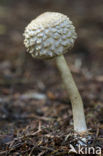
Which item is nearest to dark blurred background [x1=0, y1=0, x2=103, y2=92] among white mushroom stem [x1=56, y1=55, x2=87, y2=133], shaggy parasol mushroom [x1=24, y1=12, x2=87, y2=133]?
white mushroom stem [x1=56, y1=55, x2=87, y2=133]

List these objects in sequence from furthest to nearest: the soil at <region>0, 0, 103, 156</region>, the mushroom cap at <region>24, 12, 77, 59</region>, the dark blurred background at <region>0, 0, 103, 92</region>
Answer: the dark blurred background at <region>0, 0, 103, 92</region> → the soil at <region>0, 0, 103, 156</region> → the mushroom cap at <region>24, 12, 77, 59</region>

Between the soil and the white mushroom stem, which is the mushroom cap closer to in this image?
the white mushroom stem

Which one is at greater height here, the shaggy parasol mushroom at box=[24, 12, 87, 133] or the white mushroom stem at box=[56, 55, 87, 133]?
the shaggy parasol mushroom at box=[24, 12, 87, 133]

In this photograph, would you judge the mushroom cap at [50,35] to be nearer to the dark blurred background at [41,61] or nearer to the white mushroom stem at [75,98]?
the white mushroom stem at [75,98]

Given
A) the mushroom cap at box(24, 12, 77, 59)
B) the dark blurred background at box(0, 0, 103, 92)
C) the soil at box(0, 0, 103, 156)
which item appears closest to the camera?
the mushroom cap at box(24, 12, 77, 59)

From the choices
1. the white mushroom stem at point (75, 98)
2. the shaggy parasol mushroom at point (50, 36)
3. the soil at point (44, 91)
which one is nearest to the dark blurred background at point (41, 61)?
the soil at point (44, 91)

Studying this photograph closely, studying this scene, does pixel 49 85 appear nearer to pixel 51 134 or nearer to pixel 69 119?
pixel 69 119

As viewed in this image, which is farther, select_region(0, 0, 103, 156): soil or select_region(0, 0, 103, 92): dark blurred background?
select_region(0, 0, 103, 92): dark blurred background

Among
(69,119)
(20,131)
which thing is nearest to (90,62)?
(69,119)
